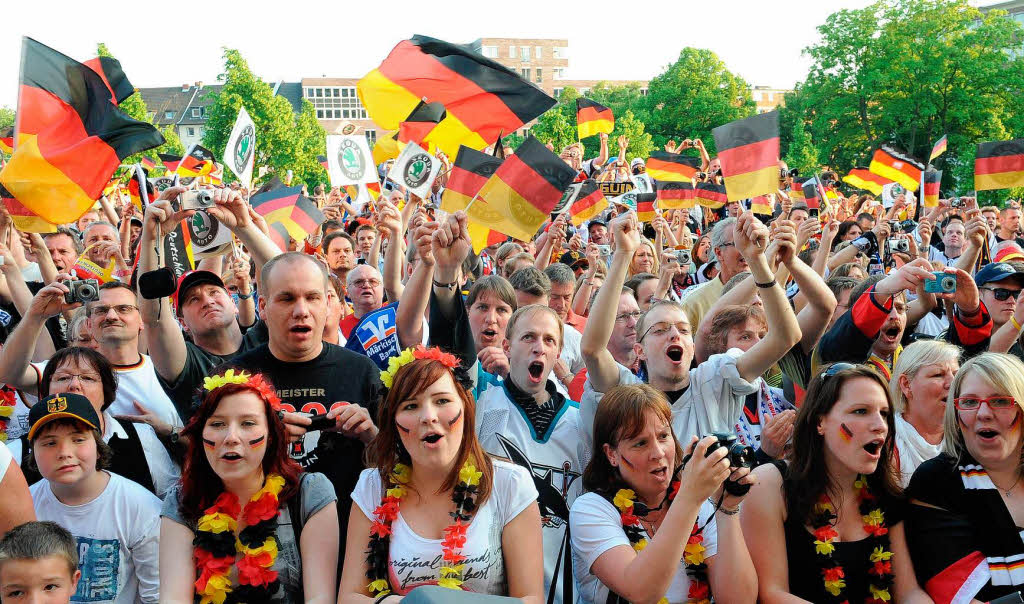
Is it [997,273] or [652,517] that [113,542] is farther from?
[997,273]

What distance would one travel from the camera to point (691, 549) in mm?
3291

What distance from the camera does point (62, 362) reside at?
404 centimetres

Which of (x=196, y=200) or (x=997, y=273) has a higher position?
(x=196, y=200)

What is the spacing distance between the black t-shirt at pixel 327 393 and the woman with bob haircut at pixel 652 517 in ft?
3.09

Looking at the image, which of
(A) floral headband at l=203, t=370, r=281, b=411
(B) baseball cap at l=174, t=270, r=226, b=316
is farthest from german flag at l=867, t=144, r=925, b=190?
(A) floral headband at l=203, t=370, r=281, b=411

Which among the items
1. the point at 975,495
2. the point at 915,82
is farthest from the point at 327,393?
the point at 915,82

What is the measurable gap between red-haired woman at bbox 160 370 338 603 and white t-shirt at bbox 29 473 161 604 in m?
0.39

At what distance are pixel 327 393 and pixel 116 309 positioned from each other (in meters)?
1.51

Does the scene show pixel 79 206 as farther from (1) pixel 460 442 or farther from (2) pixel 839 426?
(2) pixel 839 426

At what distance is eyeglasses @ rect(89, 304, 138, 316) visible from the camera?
179 inches

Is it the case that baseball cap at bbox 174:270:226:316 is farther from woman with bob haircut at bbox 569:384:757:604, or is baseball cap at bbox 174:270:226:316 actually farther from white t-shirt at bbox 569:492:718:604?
white t-shirt at bbox 569:492:718:604

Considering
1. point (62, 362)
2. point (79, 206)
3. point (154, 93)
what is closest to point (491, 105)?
point (79, 206)

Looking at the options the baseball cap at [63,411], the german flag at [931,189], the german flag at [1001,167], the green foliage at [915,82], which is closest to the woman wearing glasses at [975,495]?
the baseball cap at [63,411]

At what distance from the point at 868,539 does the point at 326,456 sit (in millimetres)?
2119
